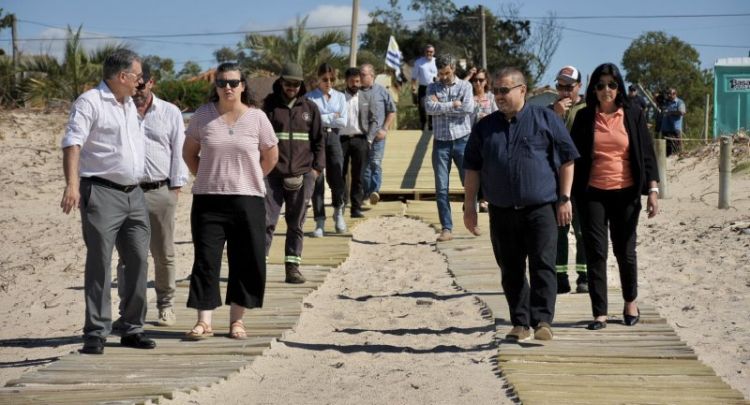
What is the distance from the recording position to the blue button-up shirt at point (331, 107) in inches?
528

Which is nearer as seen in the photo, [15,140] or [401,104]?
[15,140]

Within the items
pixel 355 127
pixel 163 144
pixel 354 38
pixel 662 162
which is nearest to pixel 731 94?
pixel 354 38

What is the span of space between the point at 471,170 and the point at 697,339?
6.75 feet

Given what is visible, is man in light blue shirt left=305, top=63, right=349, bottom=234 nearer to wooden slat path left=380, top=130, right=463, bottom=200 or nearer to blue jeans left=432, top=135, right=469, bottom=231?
blue jeans left=432, top=135, right=469, bottom=231

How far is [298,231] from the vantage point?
10.3 m

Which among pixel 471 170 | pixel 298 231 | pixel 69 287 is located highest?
pixel 471 170

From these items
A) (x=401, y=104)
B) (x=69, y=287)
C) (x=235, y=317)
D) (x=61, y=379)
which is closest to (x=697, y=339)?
(x=235, y=317)

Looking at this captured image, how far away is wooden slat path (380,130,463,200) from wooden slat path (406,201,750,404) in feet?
29.0

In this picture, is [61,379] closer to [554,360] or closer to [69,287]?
[554,360]

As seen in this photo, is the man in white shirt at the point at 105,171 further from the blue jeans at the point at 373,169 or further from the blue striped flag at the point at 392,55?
the blue striped flag at the point at 392,55

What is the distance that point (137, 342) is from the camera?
7.64 meters

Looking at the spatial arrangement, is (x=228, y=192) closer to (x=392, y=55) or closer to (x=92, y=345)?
(x=92, y=345)

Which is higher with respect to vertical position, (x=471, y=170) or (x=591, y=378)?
(x=471, y=170)

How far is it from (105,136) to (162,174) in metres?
1.06
